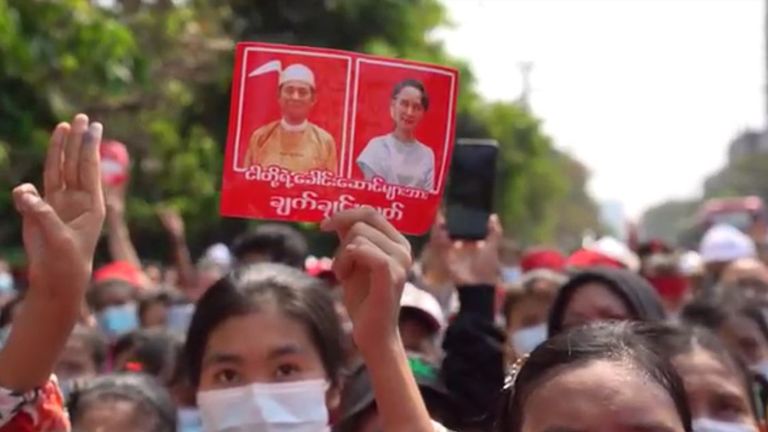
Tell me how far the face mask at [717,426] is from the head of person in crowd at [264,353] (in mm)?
778

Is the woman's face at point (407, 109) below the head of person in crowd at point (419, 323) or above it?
above

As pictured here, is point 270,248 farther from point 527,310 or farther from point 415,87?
point 415,87

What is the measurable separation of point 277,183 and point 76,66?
5725 mm

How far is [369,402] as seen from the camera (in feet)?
10.2

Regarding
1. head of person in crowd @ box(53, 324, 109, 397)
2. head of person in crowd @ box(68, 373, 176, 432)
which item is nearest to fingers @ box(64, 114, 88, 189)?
head of person in crowd @ box(68, 373, 176, 432)

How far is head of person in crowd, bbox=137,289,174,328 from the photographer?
6.19 metres

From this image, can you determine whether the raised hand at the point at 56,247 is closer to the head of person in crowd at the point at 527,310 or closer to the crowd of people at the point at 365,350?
the crowd of people at the point at 365,350

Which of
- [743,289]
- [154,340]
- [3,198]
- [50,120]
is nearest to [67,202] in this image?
[154,340]

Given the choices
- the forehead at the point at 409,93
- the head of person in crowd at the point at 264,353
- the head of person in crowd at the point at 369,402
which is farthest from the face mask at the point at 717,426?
the forehead at the point at 409,93

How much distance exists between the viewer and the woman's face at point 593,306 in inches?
142

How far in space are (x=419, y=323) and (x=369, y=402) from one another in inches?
33.1

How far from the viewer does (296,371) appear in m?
2.96

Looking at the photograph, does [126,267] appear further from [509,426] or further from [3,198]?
[509,426]

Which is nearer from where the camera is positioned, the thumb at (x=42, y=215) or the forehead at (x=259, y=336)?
the thumb at (x=42, y=215)
